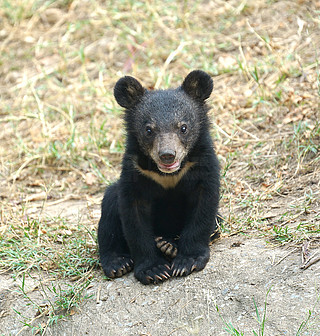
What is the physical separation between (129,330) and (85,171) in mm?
3886

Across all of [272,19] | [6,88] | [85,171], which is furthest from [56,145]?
[272,19]

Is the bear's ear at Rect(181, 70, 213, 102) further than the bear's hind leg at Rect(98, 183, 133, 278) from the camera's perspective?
No

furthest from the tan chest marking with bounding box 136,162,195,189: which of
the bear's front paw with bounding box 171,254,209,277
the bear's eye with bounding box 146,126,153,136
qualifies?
the bear's front paw with bounding box 171,254,209,277

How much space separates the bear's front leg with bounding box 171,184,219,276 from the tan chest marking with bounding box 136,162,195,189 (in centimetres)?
20

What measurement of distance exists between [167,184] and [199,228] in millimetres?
479

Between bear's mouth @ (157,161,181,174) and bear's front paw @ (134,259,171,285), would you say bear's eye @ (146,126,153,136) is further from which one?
bear's front paw @ (134,259,171,285)

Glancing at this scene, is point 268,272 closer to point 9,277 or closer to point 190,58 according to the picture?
point 9,277

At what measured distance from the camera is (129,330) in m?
4.59

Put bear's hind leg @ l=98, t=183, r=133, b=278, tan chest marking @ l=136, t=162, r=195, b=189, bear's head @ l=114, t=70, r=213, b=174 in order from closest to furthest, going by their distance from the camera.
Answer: bear's head @ l=114, t=70, r=213, b=174 < tan chest marking @ l=136, t=162, r=195, b=189 < bear's hind leg @ l=98, t=183, r=133, b=278

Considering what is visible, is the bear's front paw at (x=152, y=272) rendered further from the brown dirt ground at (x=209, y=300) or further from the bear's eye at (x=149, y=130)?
the bear's eye at (x=149, y=130)

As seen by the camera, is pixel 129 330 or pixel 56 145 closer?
pixel 129 330

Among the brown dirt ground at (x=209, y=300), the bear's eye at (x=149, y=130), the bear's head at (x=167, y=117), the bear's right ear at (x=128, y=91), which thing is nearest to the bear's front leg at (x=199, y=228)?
the brown dirt ground at (x=209, y=300)

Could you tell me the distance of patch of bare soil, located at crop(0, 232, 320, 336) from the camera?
4.29 meters

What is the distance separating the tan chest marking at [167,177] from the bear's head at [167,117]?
0.26ft
